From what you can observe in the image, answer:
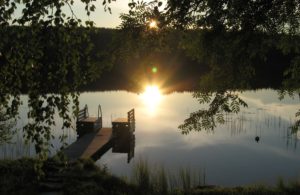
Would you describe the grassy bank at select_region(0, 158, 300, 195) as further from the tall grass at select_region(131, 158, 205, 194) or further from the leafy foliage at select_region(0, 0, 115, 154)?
the leafy foliage at select_region(0, 0, 115, 154)

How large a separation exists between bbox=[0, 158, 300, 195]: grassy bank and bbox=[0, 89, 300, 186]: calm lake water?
126 inches

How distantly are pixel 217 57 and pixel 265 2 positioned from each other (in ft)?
5.00

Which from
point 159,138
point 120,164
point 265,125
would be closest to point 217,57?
point 120,164

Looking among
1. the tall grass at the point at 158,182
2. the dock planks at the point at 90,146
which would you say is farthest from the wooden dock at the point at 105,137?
the tall grass at the point at 158,182

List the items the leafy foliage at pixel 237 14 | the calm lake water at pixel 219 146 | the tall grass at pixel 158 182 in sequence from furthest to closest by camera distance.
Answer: the calm lake water at pixel 219 146 → the tall grass at pixel 158 182 → the leafy foliage at pixel 237 14

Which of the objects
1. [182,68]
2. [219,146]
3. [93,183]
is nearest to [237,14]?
[93,183]

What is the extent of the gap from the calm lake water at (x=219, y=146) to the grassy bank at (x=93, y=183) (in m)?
3.20

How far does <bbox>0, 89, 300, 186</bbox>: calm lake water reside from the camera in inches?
746

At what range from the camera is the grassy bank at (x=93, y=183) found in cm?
1212

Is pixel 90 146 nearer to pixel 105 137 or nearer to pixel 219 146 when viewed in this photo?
pixel 105 137

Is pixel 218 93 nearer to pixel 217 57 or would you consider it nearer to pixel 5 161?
pixel 217 57

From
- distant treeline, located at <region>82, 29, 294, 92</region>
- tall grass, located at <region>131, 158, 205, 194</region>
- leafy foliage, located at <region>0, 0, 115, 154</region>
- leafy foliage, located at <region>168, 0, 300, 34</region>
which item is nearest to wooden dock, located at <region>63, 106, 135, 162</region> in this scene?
distant treeline, located at <region>82, 29, 294, 92</region>

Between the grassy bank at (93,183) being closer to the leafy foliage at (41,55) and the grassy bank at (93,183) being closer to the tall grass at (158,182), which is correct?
the tall grass at (158,182)

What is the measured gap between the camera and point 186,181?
1436 cm
